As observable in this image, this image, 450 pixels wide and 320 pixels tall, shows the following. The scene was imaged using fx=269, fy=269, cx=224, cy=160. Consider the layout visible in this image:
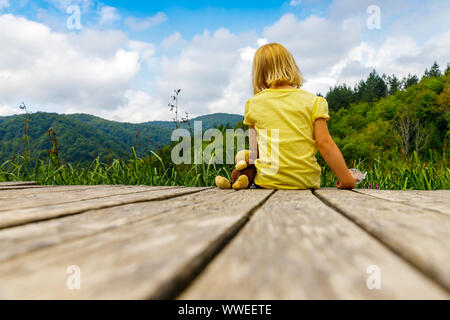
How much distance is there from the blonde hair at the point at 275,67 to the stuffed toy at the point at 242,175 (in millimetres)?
581

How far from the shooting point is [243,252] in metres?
Answer: 0.37

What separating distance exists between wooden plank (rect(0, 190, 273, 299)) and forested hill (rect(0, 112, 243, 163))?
9.22 ft

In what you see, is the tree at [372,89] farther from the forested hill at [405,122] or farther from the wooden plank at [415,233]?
the wooden plank at [415,233]

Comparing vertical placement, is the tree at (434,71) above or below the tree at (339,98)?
above

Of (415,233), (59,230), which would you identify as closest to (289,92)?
(415,233)

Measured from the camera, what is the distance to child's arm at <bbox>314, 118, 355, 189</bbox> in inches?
66.4

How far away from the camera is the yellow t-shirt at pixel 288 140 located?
1.81 metres

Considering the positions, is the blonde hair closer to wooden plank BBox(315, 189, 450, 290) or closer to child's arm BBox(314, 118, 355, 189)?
child's arm BBox(314, 118, 355, 189)

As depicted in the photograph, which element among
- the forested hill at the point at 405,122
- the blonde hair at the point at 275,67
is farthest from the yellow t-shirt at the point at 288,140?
the forested hill at the point at 405,122

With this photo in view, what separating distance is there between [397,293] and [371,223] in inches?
10.3

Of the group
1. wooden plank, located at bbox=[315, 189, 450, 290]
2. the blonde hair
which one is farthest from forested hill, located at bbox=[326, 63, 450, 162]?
wooden plank, located at bbox=[315, 189, 450, 290]

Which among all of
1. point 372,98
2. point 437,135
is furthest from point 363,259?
point 372,98

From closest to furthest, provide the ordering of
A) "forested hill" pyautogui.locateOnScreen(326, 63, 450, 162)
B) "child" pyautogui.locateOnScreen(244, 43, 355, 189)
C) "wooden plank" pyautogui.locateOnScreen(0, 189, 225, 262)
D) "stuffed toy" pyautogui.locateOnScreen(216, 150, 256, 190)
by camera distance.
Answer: "wooden plank" pyautogui.locateOnScreen(0, 189, 225, 262)
"stuffed toy" pyautogui.locateOnScreen(216, 150, 256, 190)
"child" pyautogui.locateOnScreen(244, 43, 355, 189)
"forested hill" pyautogui.locateOnScreen(326, 63, 450, 162)
